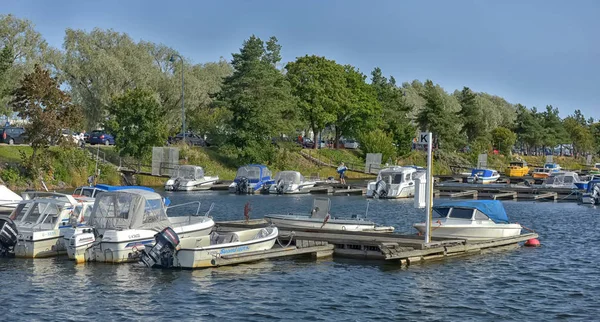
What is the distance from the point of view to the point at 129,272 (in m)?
28.5

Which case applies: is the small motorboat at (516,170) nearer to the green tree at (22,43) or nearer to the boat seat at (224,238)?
the green tree at (22,43)

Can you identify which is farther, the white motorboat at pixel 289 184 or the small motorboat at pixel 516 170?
the small motorboat at pixel 516 170

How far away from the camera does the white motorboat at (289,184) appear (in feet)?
231

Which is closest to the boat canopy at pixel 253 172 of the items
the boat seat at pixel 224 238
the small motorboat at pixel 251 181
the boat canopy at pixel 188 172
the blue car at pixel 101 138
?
the small motorboat at pixel 251 181

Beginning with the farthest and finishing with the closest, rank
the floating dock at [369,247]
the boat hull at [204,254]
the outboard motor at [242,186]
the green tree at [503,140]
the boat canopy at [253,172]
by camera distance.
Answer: the green tree at [503,140] → the boat canopy at [253,172] → the outboard motor at [242,186] → the floating dock at [369,247] → the boat hull at [204,254]

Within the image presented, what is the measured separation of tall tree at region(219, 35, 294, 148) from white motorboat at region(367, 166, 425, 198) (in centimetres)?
2489

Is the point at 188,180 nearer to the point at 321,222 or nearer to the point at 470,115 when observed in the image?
the point at 321,222

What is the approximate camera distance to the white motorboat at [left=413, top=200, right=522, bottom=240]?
35.6 m

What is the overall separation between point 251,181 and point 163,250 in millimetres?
43169

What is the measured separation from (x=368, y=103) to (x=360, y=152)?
23.4 feet

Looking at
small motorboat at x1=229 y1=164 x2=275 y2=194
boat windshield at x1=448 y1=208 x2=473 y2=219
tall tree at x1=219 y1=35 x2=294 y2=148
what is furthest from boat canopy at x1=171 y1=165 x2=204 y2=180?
boat windshield at x1=448 y1=208 x2=473 y2=219

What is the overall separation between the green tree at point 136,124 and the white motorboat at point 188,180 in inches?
260

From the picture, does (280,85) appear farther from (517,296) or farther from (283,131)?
(517,296)

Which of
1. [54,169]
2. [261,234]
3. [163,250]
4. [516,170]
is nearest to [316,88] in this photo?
[516,170]
